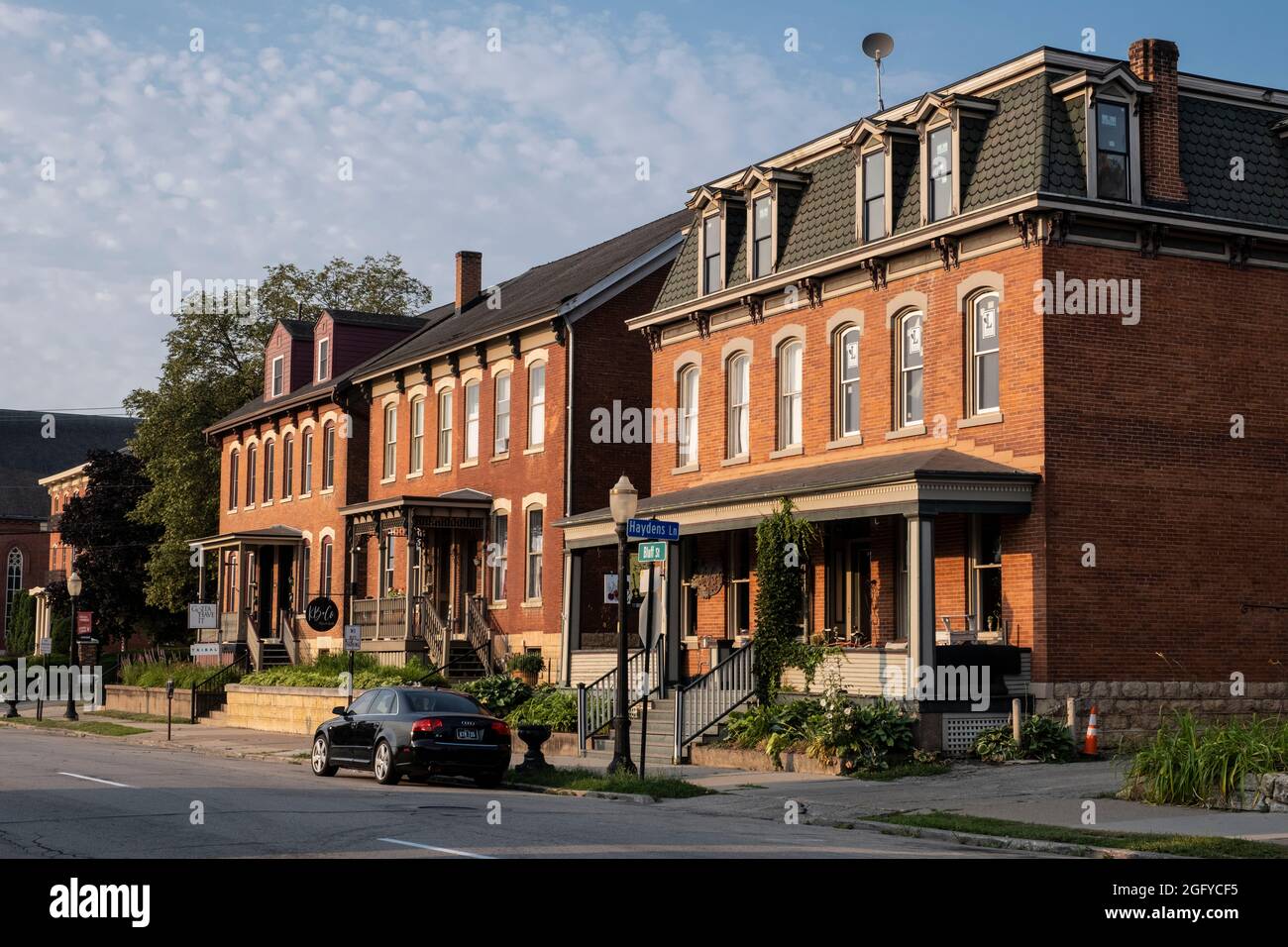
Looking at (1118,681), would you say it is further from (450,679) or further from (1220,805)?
(450,679)

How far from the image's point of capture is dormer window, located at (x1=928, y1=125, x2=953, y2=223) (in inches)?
1038

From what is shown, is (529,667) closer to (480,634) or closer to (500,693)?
(480,634)

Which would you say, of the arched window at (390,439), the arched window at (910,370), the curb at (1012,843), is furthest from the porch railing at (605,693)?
the arched window at (390,439)

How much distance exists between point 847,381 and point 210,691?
25.4 metres

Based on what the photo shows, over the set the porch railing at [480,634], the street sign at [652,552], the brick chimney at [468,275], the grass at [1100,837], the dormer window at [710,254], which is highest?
the brick chimney at [468,275]

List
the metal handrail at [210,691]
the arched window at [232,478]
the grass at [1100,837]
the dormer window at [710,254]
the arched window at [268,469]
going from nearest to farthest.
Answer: the grass at [1100,837] → the dormer window at [710,254] → the metal handrail at [210,691] → the arched window at [268,469] → the arched window at [232,478]

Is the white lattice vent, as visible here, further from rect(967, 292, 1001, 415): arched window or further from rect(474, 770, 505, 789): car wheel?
rect(474, 770, 505, 789): car wheel

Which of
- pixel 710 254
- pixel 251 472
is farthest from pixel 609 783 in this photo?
pixel 251 472

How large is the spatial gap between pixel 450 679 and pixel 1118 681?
57.3 feet

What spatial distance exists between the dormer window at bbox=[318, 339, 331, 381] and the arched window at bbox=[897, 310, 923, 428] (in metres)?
25.9

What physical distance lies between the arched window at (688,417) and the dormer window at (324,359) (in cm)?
1901

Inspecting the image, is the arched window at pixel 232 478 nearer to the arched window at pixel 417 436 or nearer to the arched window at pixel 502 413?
the arched window at pixel 417 436

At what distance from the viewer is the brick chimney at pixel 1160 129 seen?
2538 centimetres

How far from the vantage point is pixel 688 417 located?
3319 centimetres
